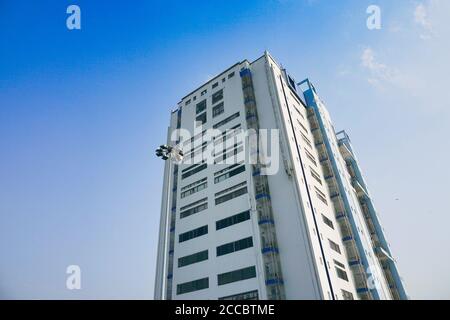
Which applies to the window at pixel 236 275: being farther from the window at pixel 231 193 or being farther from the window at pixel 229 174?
the window at pixel 229 174

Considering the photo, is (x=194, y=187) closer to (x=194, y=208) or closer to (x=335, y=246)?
(x=194, y=208)

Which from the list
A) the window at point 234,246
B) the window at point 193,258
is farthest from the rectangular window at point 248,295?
the window at point 193,258

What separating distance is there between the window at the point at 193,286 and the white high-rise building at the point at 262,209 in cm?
12

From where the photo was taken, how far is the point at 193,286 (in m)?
39.8

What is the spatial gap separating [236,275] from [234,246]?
362cm

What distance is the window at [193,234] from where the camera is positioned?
4344cm

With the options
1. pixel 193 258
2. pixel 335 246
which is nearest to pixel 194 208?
pixel 193 258

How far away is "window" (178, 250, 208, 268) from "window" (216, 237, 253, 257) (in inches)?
91.8

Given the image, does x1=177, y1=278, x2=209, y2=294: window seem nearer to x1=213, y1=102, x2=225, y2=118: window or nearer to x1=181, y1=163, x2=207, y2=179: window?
x1=181, y1=163, x2=207, y2=179: window
